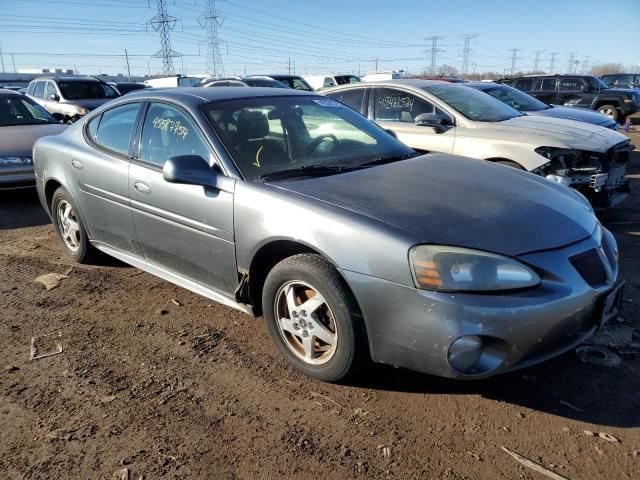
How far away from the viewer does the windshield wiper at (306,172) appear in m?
3.09

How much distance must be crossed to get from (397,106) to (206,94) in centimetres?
376

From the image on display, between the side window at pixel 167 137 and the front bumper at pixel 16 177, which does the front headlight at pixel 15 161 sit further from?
the side window at pixel 167 137

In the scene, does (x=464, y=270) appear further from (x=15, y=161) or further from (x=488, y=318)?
(x=15, y=161)

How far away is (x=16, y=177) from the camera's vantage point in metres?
7.13

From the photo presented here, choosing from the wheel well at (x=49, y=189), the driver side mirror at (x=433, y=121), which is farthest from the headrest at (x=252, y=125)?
the driver side mirror at (x=433, y=121)

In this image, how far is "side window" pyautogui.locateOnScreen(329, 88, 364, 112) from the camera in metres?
7.11

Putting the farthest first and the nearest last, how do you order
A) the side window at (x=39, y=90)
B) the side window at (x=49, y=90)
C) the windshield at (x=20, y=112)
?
the side window at (x=39, y=90) < the side window at (x=49, y=90) < the windshield at (x=20, y=112)

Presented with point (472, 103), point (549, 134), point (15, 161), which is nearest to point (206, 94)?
point (549, 134)

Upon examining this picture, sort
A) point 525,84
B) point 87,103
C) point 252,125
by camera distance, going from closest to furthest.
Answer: point 252,125, point 87,103, point 525,84

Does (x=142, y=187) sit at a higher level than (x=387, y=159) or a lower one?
lower

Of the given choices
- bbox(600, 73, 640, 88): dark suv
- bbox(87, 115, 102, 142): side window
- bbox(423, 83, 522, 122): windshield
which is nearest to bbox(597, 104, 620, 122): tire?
bbox(600, 73, 640, 88): dark suv

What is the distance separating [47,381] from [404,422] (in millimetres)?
2037

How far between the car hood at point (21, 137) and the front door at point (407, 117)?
194 inches

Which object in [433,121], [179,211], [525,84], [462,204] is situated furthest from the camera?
[525,84]
